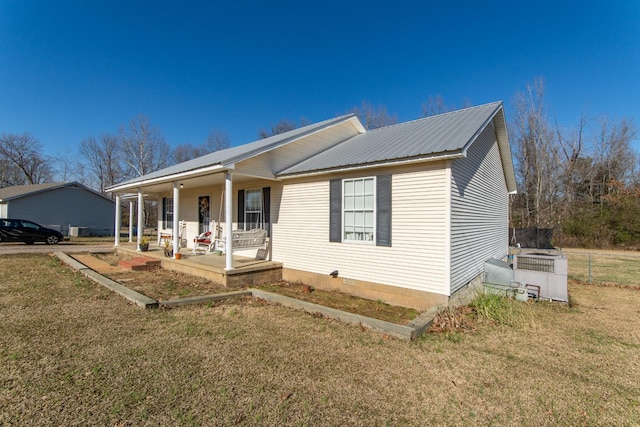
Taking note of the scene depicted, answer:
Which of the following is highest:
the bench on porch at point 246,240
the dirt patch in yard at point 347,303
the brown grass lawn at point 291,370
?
the bench on porch at point 246,240

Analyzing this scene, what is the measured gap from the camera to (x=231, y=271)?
750 cm

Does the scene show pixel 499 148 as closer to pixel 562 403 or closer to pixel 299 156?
pixel 299 156

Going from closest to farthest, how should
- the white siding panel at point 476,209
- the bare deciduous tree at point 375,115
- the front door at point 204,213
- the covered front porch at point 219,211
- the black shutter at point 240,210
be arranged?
1. the white siding panel at point 476,209
2. the covered front porch at point 219,211
3. the black shutter at point 240,210
4. the front door at point 204,213
5. the bare deciduous tree at point 375,115

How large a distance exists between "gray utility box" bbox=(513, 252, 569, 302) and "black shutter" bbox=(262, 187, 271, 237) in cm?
662

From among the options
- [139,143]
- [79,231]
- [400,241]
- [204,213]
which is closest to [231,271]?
[400,241]

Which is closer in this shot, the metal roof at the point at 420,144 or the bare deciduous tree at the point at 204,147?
the metal roof at the point at 420,144

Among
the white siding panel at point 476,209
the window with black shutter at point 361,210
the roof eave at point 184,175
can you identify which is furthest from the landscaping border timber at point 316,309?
the roof eave at point 184,175

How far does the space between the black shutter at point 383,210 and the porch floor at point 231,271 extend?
10.7 feet

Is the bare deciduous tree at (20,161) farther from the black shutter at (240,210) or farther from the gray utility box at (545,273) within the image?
the gray utility box at (545,273)

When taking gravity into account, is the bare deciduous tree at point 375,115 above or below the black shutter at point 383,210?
above

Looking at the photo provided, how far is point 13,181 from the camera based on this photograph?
4147 cm

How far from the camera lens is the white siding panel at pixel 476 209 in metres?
6.24

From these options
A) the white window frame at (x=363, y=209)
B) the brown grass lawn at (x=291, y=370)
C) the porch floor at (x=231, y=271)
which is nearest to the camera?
the brown grass lawn at (x=291, y=370)

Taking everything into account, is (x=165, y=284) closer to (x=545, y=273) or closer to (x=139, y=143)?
(x=545, y=273)
